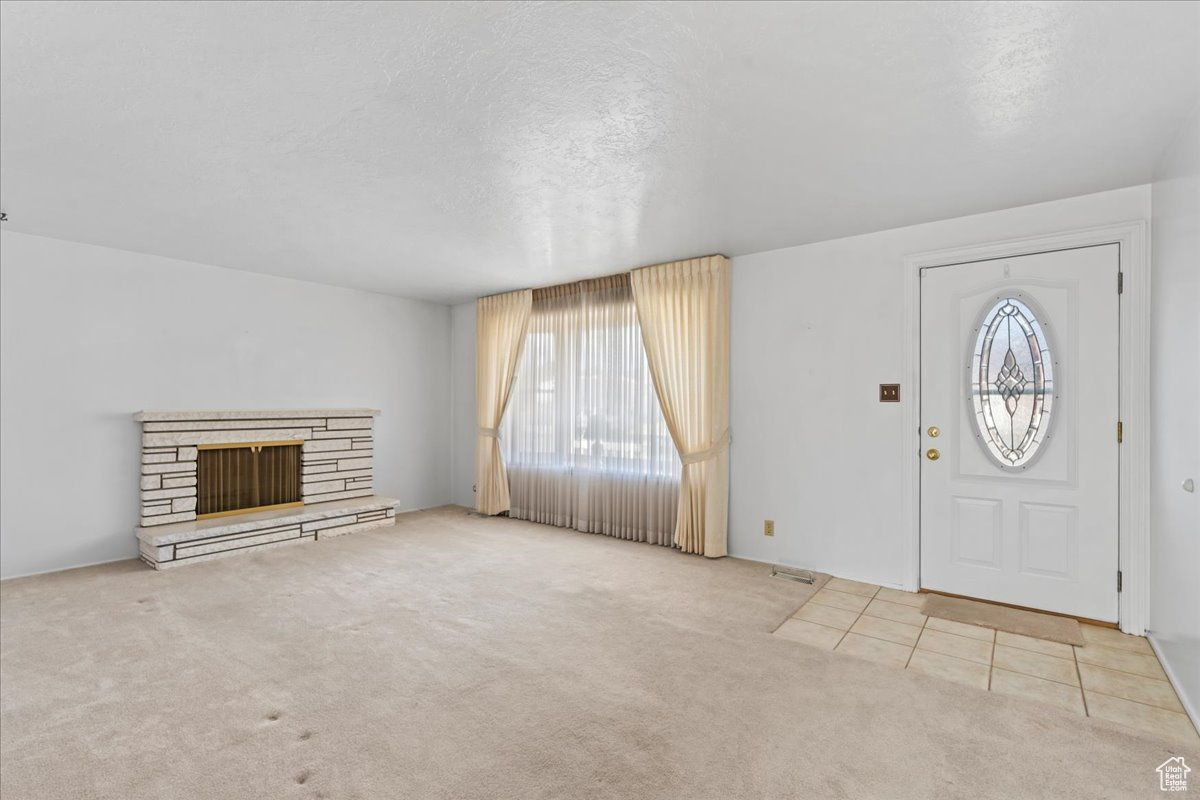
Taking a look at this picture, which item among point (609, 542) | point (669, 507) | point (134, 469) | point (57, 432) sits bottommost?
point (609, 542)

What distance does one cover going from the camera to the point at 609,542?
16.5 ft

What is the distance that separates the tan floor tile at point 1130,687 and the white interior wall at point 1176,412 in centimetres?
7

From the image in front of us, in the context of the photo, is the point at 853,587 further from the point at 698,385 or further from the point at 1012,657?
the point at 698,385

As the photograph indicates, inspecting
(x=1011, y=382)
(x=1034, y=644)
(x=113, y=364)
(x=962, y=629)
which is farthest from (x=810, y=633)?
(x=113, y=364)

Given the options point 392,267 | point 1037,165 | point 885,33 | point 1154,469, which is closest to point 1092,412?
point 1154,469

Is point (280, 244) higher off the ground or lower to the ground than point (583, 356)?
higher

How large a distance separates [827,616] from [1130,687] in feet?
4.33

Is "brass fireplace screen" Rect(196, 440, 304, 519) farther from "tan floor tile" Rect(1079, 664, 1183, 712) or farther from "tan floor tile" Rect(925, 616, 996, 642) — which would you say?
"tan floor tile" Rect(1079, 664, 1183, 712)

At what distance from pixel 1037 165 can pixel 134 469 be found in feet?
Answer: 21.4

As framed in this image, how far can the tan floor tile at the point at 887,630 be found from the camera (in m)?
3.02

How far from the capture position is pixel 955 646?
2.93 metres

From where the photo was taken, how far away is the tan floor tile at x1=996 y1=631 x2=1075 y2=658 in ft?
9.32

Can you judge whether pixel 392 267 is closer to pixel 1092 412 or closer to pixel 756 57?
pixel 756 57

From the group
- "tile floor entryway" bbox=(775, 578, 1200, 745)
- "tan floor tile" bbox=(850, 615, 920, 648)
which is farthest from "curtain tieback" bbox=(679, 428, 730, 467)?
"tan floor tile" bbox=(850, 615, 920, 648)
